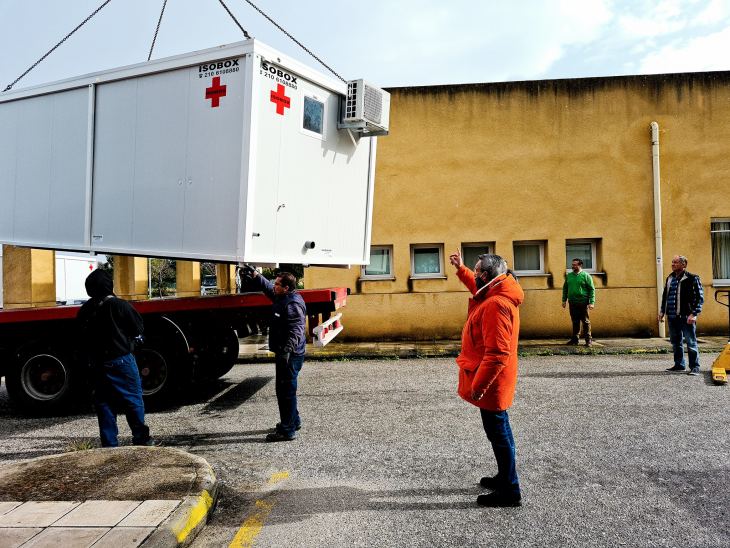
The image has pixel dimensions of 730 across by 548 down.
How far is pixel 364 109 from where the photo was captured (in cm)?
612

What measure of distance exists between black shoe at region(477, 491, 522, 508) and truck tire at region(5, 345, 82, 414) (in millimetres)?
5102

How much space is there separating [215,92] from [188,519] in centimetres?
389

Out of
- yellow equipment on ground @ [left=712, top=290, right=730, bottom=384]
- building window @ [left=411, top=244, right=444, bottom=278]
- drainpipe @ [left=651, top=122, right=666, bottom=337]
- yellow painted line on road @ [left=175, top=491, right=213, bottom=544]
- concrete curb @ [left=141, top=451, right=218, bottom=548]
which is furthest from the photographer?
building window @ [left=411, top=244, right=444, bottom=278]

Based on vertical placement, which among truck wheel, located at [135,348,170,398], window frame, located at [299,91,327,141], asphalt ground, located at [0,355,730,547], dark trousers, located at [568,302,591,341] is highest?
window frame, located at [299,91,327,141]

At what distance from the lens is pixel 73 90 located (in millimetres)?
6418

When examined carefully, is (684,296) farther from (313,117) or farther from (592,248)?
(313,117)

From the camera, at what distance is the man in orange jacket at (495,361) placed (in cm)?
364

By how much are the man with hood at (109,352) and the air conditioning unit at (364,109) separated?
118 inches

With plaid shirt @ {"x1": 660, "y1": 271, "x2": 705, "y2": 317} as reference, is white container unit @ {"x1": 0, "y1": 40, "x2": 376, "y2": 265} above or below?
above

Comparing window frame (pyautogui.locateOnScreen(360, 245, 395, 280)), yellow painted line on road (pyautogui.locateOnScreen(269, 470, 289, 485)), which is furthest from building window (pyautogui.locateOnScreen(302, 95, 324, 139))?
window frame (pyautogui.locateOnScreen(360, 245, 395, 280))

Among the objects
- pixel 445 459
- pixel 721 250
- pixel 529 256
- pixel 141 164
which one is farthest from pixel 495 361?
pixel 721 250

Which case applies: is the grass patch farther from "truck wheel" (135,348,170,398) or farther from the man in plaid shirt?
the man in plaid shirt

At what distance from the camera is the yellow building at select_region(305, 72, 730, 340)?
12.3 metres

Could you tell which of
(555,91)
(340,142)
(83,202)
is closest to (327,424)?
(340,142)
